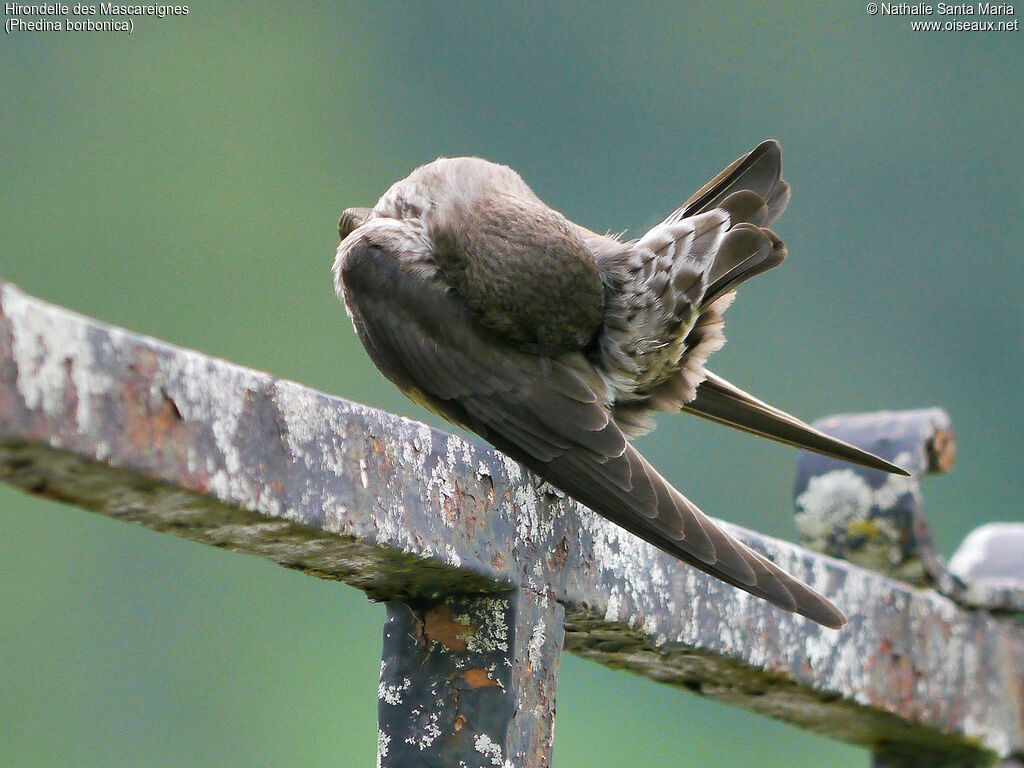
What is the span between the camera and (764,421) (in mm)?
2322

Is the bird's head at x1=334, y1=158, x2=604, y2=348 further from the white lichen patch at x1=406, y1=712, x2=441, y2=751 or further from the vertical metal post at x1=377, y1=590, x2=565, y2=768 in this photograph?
the white lichen patch at x1=406, y1=712, x2=441, y2=751

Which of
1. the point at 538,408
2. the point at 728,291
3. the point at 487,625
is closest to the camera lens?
the point at 487,625

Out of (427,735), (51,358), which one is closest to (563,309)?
(427,735)

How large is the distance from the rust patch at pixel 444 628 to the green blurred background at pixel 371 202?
10.4 m

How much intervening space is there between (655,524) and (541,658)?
283 millimetres

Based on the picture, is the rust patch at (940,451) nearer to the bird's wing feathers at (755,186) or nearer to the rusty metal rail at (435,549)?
the rusty metal rail at (435,549)

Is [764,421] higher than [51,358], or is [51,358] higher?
[764,421]

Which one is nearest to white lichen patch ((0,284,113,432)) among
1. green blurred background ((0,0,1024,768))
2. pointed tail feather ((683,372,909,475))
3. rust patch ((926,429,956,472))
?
pointed tail feather ((683,372,909,475))

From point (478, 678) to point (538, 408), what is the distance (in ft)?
2.15

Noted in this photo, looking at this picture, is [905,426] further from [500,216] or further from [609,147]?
[609,147]

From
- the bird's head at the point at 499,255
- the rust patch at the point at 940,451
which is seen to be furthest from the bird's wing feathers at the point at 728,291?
the rust patch at the point at 940,451

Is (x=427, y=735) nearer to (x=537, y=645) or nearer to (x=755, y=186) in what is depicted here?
(x=537, y=645)

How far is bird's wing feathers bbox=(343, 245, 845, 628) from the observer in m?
1.82

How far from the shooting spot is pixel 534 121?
19.3 metres
